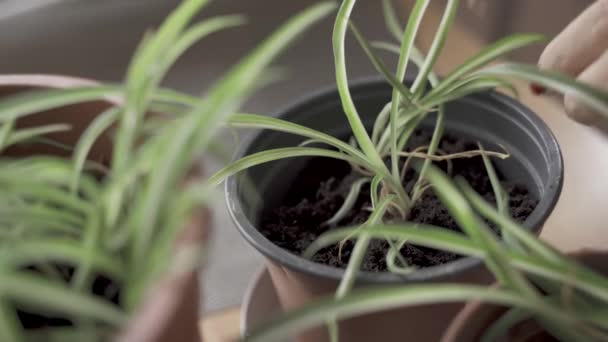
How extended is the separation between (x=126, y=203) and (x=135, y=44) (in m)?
0.70

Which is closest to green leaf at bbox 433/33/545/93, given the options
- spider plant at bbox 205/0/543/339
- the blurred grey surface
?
spider plant at bbox 205/0/543/339

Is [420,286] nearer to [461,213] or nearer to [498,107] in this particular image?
[461,213]

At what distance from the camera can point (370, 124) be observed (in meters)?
0.59

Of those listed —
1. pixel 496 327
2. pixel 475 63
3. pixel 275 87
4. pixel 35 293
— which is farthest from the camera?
pixel 275 87

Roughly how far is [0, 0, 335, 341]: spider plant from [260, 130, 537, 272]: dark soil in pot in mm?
239

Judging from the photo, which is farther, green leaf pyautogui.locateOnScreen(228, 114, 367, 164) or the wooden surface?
the wooden surface

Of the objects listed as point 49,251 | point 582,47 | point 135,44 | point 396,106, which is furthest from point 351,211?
point 135,44

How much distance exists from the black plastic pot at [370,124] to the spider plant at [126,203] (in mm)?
160

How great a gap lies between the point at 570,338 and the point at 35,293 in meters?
0.29

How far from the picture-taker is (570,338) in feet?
1.13

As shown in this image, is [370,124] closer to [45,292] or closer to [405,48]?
[405,48]

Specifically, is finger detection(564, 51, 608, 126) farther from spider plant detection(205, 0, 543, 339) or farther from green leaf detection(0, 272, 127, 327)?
green leaf detection(0, 272, 127, 327)

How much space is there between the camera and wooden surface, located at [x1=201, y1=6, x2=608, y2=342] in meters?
0.66

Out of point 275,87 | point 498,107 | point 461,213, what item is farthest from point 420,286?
point 275,87
